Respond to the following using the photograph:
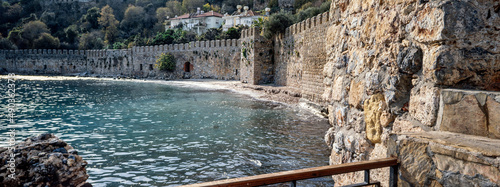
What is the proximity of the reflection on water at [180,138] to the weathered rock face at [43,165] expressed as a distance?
4.94ft

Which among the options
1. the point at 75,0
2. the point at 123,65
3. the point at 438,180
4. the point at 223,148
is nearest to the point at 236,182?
the point at 438,180

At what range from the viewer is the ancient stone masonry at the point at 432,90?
1.74 m

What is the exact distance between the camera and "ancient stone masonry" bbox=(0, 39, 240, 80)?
3064 cm

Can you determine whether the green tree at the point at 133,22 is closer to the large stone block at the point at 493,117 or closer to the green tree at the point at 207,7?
the green tree at the point at 207,7

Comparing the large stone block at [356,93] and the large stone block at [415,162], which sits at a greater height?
the large stone block at [356,93]

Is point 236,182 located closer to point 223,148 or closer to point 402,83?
point 402,83

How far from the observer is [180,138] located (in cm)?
912

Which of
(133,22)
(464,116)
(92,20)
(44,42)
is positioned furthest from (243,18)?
(464,116)

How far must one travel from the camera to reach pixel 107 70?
42.1 meters

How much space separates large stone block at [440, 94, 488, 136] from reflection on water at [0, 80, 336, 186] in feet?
12.6

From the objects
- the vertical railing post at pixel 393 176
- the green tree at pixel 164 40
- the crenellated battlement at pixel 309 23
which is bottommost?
the vertical railing post at pixel 393 176

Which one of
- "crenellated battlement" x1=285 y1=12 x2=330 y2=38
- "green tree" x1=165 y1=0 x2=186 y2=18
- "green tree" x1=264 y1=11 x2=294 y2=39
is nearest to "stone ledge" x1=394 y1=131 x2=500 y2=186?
"crenellated battlement" x1=285 y1=12 x2=330 y2=38

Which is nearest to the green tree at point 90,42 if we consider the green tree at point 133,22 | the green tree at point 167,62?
the green tree at point 133,22

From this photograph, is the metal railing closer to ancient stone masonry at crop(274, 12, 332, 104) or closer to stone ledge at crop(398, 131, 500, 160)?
stone ledge at crop(398, 131, 500, 160)
